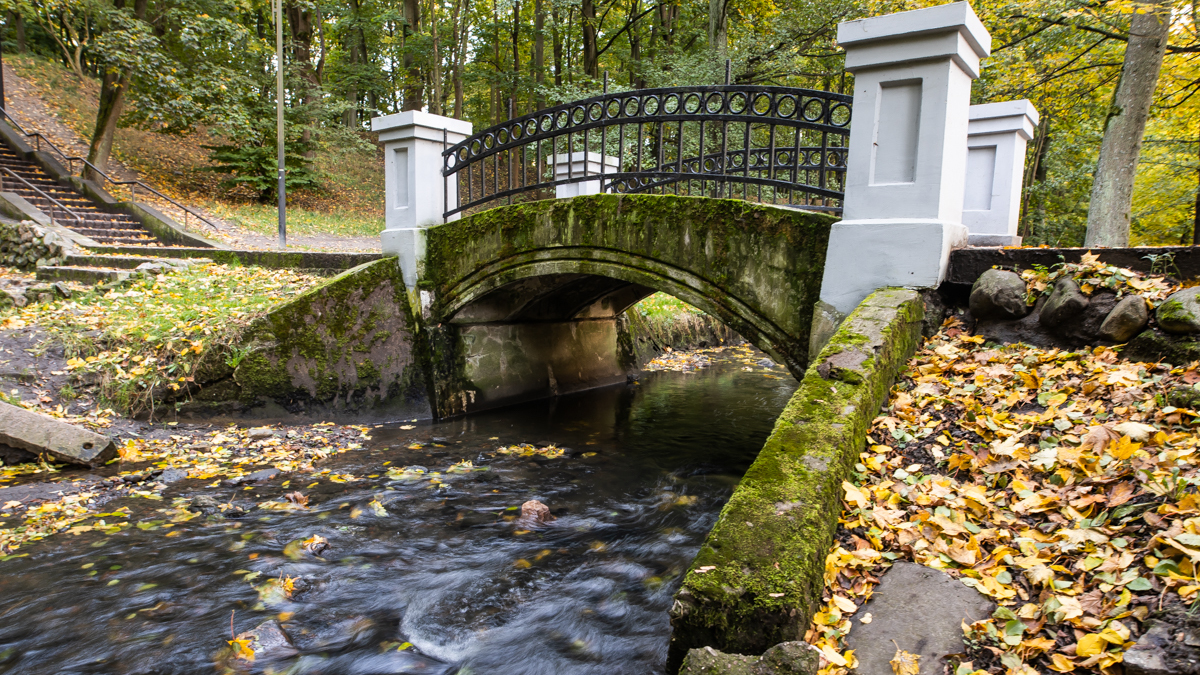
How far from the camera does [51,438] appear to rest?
5.53 meters

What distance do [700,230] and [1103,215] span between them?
6.24 m

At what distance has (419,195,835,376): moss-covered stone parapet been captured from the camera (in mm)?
5082

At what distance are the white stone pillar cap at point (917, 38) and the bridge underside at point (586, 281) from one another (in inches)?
45.1

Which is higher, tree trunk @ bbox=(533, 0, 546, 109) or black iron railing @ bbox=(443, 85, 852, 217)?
tree trunk @ bbox=(533, 0, 546, 109)

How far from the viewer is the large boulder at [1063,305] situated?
3.69m

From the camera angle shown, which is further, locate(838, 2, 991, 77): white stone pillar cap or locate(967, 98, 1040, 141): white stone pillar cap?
locate(967, 98, 1040, 141): white stone pillar cap

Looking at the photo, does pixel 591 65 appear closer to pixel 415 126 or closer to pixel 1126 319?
pixel 415 126

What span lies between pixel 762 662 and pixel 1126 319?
285cm

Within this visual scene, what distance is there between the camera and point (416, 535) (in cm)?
475

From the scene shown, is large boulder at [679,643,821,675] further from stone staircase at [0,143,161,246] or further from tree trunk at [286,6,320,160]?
tree trunk at [286,6,320,160]

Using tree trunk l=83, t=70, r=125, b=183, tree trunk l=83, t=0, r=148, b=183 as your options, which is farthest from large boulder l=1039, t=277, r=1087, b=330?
tree trunk l=83, t=70, r=125, b=183

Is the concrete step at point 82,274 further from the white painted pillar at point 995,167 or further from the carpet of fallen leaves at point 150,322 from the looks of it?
the white painted pillar at point 995,167

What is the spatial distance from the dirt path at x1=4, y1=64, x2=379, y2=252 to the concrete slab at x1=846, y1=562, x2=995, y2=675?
43.8 feet

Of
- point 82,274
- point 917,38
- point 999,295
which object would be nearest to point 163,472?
point 82,274
